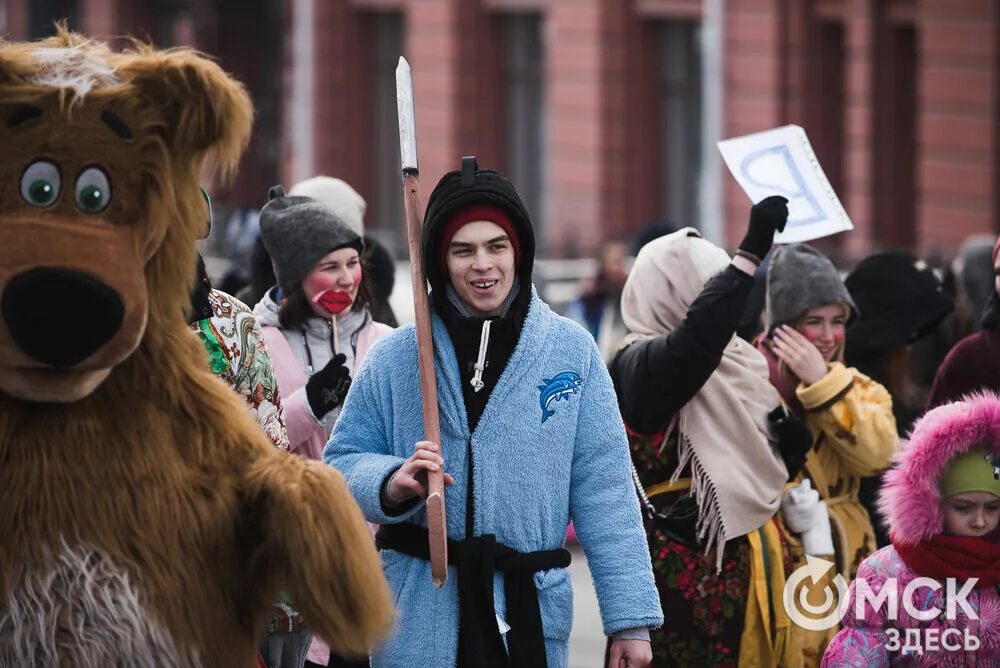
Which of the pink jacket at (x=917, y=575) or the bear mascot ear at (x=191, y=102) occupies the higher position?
the bear mascot ear at (x=191, y=102)

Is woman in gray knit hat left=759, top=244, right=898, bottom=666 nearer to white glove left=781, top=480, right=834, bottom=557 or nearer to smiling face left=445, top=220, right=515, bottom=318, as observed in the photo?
white glove left=781, top=480, right=834, bottom=557

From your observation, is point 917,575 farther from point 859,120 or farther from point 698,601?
point 859,120

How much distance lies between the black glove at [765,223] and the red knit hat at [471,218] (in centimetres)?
102

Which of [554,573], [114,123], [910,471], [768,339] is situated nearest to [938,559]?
[910,471]

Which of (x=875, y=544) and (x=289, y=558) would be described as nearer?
(x=289, y=558)

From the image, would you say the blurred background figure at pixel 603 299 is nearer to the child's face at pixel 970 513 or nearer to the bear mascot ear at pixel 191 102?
the child's face at pixel 970 513

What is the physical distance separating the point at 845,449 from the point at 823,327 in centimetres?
41

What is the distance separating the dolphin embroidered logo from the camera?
4.84 m

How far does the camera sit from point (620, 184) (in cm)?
2233

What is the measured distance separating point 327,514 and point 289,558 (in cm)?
11

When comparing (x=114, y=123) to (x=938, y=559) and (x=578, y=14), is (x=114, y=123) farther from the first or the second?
(x=578, y=14)

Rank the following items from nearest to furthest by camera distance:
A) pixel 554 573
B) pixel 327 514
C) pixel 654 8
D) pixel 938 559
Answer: pixel 327 514 → pixel 554 573 → pixel 938 559 → pixel 654 8

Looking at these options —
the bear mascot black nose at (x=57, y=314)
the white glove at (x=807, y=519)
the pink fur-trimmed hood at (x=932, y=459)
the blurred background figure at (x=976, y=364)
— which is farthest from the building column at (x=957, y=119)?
the bear mascot black nose at (x=57, y=314)

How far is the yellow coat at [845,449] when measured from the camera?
623cm
